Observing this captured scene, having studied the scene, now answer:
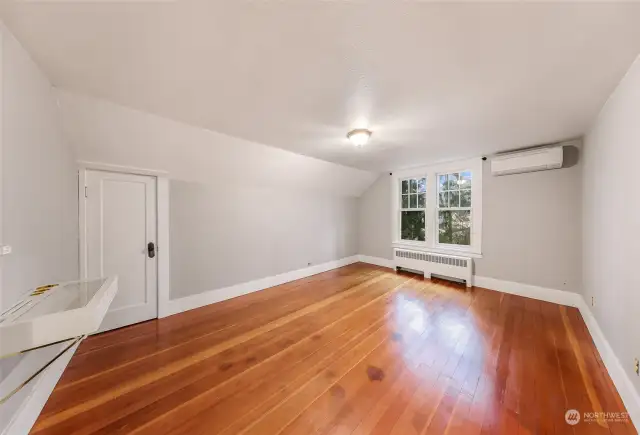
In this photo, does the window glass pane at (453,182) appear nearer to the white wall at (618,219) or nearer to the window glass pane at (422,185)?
the window glass pane at (422,185)

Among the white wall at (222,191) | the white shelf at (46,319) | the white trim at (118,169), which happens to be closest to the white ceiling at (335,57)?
the white wall at (222,191)

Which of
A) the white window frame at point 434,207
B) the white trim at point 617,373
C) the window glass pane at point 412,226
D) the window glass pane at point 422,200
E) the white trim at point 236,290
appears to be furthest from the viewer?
the window glass pane at point 412,226

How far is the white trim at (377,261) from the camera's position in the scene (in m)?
5.54

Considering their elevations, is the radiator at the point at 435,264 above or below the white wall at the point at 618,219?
below

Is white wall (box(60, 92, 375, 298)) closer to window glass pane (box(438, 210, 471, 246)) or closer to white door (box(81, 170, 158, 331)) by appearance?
white door (box(81, 170, 158, 331))

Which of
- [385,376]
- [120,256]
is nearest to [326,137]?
[385,376]

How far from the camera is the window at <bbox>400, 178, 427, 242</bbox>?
5.04 m

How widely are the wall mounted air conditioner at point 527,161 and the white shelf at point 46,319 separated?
16.3 ft

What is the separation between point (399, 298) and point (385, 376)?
1.86 metres

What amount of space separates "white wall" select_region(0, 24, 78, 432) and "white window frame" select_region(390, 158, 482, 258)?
5.28 m

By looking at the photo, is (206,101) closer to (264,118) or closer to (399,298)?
(264,118)

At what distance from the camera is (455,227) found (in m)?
4.54

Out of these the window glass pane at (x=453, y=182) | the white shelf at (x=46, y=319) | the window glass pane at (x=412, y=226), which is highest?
the window glass pane at (x=453, y=182)

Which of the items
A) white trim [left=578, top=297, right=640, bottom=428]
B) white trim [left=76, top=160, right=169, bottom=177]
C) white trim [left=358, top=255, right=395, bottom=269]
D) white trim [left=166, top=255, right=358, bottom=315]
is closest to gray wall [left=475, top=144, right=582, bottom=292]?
white trim [left=578, top=297, right=640, bottom=428]
